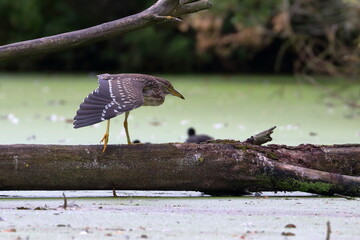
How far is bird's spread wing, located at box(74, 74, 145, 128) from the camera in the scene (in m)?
3.71

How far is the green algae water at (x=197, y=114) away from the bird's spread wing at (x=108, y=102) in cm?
197

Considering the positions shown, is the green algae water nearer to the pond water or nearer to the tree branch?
the pond water

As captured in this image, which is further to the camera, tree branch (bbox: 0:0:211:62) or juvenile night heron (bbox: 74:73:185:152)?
tree branch (bbox: 0:0:211:62)

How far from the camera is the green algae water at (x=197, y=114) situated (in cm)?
637

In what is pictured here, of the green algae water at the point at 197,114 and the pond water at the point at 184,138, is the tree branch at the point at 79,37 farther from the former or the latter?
the green algae water at the point at 197,114

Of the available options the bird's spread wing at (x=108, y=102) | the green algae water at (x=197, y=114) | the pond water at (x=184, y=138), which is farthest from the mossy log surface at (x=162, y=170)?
the green algae water at (x=197, y=114)

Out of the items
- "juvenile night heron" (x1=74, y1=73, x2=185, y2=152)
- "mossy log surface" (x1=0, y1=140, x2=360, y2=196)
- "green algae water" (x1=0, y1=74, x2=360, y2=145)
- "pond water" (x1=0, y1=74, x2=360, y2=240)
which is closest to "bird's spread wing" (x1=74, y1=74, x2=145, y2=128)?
"juvenile night heron" (x1=74, y1=73, x2=185, y2=152)

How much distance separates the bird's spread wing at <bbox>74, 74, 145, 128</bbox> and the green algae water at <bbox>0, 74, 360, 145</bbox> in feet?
6.47

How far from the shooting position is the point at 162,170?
388cm

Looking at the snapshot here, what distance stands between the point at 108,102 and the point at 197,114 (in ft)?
14.9

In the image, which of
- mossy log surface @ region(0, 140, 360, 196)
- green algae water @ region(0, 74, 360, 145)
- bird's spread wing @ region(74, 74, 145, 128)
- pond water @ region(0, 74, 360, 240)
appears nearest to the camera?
pond water @ region(0, 74, 360, 240)

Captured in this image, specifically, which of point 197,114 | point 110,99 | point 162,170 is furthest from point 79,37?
point 197,114

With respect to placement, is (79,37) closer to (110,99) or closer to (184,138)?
(110,99)

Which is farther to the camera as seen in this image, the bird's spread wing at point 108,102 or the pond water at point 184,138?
the bird's spread wing at point 108,102
